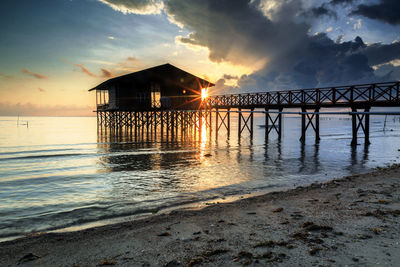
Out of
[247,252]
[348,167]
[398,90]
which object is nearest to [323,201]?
[247,252]

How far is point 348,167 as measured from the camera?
39.3 ft

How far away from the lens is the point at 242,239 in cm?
392

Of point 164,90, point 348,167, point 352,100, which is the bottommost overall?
point 348,167

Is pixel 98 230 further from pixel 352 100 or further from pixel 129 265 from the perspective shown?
pixel 352 100

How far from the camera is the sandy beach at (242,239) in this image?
129 inches

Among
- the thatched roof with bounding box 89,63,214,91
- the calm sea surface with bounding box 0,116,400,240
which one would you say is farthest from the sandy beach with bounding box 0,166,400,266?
the thatched roof with bounding box 89,63,214,91

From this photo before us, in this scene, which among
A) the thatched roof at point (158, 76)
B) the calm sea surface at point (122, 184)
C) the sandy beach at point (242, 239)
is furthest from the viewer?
the thatched roof at point (158, 76)

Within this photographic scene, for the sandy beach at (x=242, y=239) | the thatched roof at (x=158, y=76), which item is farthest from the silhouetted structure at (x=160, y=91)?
the sandy beach at (x=242, y=239)

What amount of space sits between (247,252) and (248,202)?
2.94 meters

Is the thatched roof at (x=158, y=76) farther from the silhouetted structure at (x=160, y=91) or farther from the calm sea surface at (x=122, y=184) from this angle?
the calm sea surface at (x=122, y=184)

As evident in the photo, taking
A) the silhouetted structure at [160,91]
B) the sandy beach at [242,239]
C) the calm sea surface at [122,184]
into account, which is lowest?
the calm sea surface at [122,184]

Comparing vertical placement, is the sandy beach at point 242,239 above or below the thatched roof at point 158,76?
below

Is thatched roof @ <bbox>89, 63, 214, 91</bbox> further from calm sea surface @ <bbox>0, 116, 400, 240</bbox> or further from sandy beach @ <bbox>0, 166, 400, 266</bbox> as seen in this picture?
sandy beach @ <bbox>0, 166, 400, 266</bbox>

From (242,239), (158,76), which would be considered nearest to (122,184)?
(242,239)
